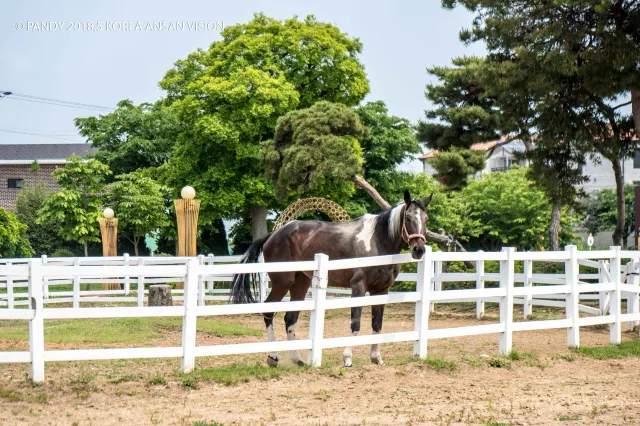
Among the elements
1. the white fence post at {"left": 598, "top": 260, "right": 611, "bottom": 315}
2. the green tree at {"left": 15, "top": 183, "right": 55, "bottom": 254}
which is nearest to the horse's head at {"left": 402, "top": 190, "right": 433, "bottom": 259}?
the white fence post at {"left": 598, "top": 260, "right": 611, "bottom": 315}

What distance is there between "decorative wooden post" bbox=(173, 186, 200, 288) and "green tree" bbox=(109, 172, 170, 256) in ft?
42.5

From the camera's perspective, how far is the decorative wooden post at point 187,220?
24125 mm

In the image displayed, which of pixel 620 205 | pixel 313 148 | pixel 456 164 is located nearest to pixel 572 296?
pixel 456 164

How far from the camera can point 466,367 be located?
973cm

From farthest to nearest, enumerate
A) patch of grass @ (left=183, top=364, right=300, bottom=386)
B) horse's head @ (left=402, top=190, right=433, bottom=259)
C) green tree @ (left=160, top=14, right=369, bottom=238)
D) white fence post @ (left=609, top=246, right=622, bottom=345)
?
1. green tree @ (left=160, top=14, right=369, bottom=238)
2. white fence post @ (left=609, top=246, right=622, bottom=345)
3. horse's head @ (left=402, top=190, right=433, bottom=259)
4. patch of grass @ (left=183, top=364, right=300, bottom=386)

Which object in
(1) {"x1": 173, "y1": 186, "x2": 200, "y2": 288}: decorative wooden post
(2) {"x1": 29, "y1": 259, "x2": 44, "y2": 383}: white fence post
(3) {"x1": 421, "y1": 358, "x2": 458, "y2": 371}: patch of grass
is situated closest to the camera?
(2) {"x1": 29, "y1": 259, "x2": 44, "y2": 383}: white fence post

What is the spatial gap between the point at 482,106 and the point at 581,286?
1578cm

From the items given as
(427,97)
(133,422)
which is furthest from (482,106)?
(133,422)

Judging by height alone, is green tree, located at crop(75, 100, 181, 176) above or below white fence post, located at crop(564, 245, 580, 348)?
above

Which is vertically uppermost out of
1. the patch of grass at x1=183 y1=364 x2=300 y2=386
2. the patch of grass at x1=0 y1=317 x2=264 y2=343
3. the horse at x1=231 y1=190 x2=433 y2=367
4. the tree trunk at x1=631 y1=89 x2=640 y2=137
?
the tree trunk at x1=631 y1=89 x2=640 y2=137

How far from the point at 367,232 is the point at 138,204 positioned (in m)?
27.5

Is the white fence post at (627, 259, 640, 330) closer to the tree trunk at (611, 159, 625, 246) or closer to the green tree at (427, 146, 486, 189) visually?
the tree trunk at (611, 159, 625, 246)

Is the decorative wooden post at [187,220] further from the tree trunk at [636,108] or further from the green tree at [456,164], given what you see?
the tree trunk at [636,108]

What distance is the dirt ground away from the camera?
269 inches
